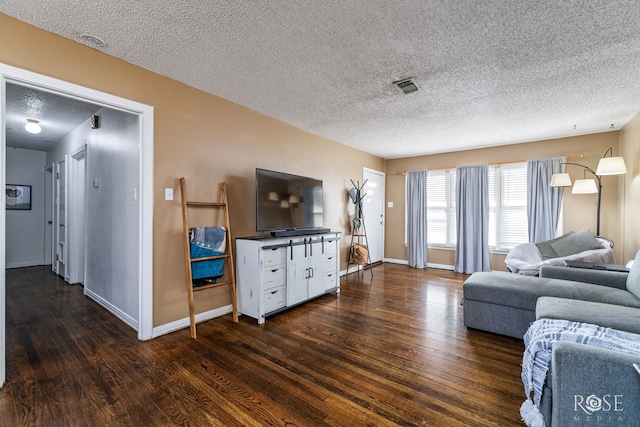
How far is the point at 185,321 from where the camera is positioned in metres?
2.80

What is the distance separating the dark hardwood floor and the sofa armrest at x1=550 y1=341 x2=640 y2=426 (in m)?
0.48

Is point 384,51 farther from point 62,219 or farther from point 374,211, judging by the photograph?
point 62,219

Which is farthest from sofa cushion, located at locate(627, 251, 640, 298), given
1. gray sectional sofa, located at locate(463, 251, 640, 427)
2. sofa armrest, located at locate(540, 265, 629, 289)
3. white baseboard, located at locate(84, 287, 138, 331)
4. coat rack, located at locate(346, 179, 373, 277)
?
white baseboard, located at locate(84, 287, 138, 331)

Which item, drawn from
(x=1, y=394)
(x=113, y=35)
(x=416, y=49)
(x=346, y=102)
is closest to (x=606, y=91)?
(x=416, y=49)

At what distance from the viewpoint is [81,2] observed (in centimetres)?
170

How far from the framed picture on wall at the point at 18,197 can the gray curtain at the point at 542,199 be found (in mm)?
9710

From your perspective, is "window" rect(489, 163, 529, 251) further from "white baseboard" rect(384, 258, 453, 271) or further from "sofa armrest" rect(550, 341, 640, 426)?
"sofa armrest" rect(550, 341, 640, 426)

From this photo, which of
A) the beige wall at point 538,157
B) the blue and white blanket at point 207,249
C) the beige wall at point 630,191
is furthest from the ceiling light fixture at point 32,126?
the beige wall at point 630,191

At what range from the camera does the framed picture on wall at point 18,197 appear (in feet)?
18.0

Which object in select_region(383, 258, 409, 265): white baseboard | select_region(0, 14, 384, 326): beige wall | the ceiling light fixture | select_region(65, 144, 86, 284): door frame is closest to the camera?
select_region(0, 14, 384, 326): beige wall

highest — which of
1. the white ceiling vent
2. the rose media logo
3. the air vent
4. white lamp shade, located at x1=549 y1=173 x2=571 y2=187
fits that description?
the air vent

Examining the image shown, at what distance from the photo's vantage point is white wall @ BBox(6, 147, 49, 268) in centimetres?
551

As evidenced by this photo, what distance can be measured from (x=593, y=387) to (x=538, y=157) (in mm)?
4798

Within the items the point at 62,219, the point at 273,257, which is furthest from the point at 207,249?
the point at 62,219
